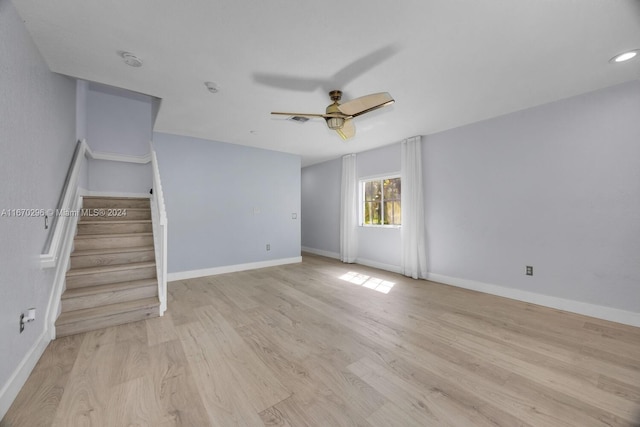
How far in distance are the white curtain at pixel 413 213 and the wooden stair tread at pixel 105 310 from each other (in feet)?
12.6

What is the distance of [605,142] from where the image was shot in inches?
107

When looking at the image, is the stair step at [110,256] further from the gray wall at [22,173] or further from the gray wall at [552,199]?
the gray wall at [552,199]

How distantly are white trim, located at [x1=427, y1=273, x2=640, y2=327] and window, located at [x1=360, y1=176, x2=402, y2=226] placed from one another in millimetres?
1599

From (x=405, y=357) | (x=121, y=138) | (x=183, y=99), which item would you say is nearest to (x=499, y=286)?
(x=405, y=357)

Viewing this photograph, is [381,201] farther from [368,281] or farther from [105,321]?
[105,321]

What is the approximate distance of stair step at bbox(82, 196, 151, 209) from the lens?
369cm

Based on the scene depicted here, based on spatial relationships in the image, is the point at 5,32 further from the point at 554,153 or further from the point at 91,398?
the point at 554,153

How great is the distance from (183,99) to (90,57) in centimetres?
87

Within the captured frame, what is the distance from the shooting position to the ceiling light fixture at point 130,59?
2107 mm

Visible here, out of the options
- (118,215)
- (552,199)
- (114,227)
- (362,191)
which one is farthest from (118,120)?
(552,199)

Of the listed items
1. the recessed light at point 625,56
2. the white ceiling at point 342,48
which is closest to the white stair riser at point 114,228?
the white ceiling at point 342,48

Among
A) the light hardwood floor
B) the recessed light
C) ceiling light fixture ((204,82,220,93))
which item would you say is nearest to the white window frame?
the light hardwood floor

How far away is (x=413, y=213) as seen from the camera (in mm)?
4363

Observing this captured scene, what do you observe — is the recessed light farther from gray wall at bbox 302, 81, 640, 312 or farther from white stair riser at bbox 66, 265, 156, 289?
white stair riser at bbox 66, 265, 156, 289
